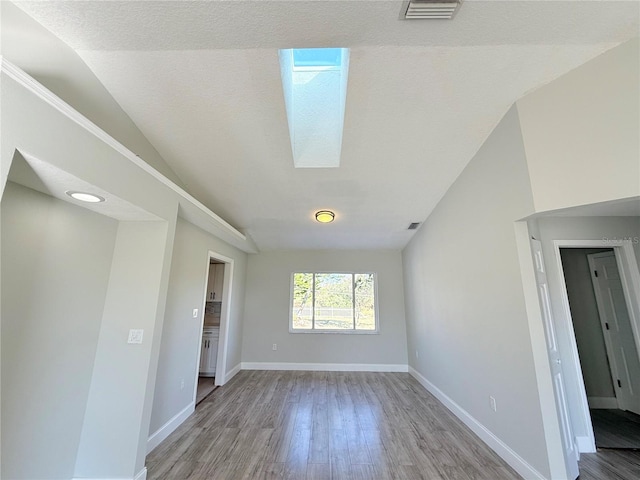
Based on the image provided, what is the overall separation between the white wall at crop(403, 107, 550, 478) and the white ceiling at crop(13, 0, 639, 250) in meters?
0.35

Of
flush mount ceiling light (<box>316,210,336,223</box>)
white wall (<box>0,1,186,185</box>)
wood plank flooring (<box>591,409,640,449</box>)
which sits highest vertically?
white wall (<box>0,1,186,185</box>)

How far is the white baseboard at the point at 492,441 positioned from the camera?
6.52ft

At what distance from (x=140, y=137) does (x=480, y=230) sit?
3383 mm

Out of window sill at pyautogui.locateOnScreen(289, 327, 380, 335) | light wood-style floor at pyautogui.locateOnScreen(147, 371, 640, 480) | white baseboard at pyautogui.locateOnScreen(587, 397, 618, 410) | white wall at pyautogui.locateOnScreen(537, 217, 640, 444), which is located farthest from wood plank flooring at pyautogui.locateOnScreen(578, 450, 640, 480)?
window sill at pyautogui.locateOnScreen(289, 327, 380, 335)

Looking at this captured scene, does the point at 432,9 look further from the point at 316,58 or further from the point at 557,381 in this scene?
the point at 557,381

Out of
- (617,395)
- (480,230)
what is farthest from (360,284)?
(617,395)

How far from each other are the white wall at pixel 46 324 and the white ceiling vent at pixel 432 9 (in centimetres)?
253

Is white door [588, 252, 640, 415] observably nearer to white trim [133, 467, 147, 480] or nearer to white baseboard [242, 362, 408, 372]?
white baseboard [242, 362, 408, 372]

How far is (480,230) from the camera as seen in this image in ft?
8.61

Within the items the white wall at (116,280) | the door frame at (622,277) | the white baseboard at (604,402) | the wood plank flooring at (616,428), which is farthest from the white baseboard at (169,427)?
the white baseboard at (604,402)

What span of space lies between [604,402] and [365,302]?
3.62m

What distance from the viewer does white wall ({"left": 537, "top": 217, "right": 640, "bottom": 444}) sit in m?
2.49

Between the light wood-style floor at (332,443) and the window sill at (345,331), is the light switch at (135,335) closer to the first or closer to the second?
the light wood-style floor at (332,443)

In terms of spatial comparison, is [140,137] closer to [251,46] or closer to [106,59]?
[106,59]
